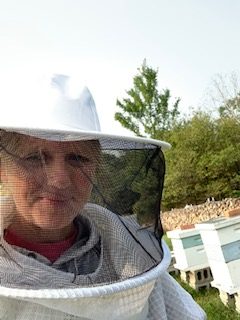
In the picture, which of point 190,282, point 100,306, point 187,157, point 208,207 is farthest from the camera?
point 187,157

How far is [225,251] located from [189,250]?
132 centimetres

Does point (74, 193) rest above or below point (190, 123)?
above

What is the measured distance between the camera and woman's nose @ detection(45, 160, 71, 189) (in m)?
0.85

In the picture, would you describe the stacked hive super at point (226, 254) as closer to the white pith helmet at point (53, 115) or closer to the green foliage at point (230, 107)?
the white pith helmet at point (53, 115)

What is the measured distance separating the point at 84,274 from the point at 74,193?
0.51 ft

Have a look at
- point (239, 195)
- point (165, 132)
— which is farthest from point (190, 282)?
point (165, 132)

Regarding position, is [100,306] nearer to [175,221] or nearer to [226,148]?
[175,221]

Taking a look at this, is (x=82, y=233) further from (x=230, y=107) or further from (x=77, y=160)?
(x=230, y=107)

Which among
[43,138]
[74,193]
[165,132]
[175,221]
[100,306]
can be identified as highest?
[43,138]

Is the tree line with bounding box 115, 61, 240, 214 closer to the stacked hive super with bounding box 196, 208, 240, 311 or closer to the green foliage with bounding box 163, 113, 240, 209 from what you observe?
the green foliage with bounding box 163, 113, 240, 209

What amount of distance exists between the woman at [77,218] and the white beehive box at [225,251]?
3.14m

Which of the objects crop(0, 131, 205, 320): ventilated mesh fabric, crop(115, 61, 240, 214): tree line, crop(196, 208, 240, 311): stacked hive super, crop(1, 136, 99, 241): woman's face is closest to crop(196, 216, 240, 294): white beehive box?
crop(196, 208, 240, 311): stacked hive super

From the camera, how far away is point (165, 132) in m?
21.6

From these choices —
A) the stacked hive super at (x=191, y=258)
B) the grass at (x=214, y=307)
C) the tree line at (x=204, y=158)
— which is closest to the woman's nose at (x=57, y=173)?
the grass at (x=214, y=307)
